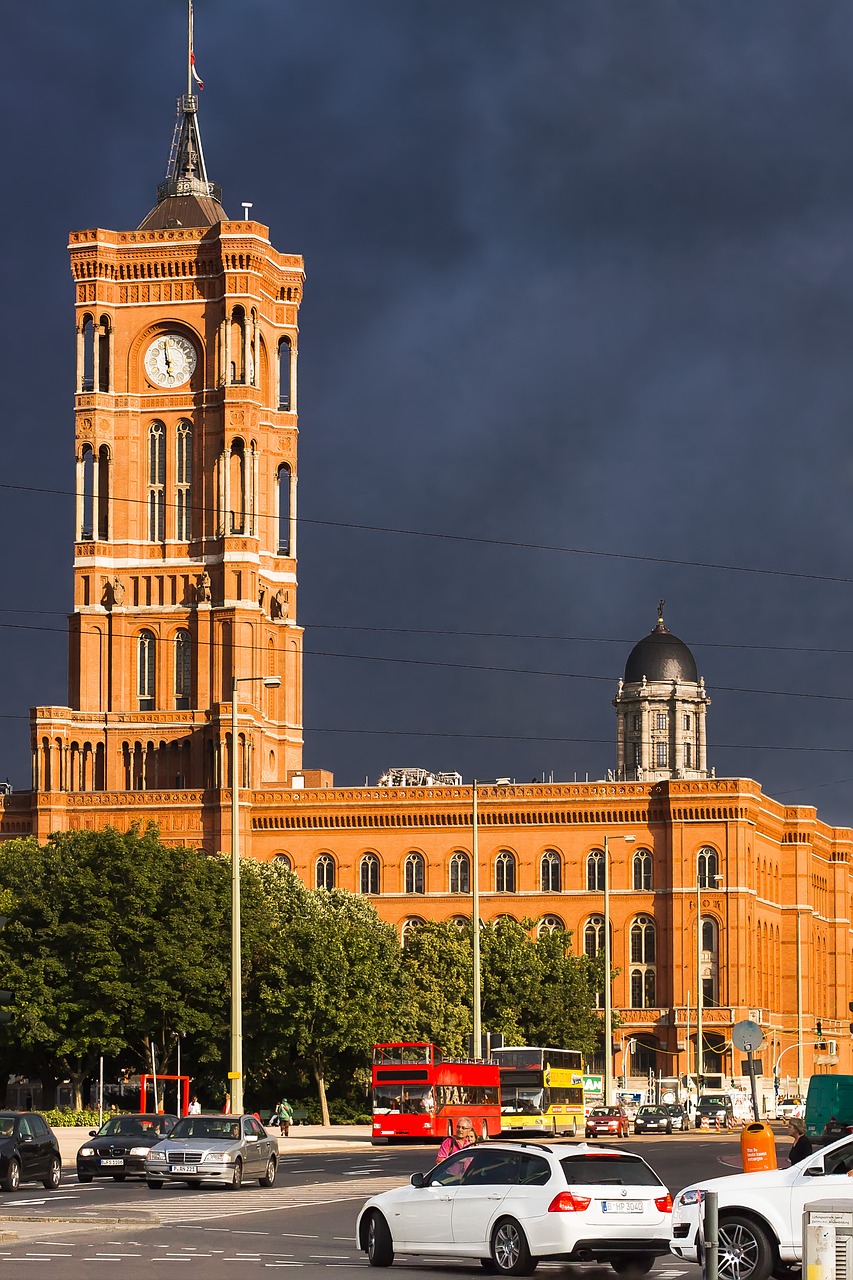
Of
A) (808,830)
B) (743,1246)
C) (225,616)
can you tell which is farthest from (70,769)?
(743,1246)

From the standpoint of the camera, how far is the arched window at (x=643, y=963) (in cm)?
12325

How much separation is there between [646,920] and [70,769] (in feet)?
110

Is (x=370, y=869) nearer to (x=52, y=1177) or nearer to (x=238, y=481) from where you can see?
(x=238, y=481)

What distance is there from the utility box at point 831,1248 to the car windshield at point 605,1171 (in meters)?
10.4

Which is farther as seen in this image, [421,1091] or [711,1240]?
[421,1091]

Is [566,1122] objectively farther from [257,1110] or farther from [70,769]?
[70,769]

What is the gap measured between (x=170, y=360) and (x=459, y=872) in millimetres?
35346

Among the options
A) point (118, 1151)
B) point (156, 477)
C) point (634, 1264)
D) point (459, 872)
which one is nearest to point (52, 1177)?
point (118, 1151)

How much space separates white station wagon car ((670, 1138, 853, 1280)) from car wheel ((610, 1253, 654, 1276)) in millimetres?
2033

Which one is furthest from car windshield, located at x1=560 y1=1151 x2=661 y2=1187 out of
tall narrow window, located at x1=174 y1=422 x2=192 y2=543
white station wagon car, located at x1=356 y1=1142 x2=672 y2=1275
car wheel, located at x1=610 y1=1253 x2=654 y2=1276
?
tall narrow window, located at x1=174 y1=422 x2=192 y2=543

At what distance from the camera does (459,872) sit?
127750 millimetres

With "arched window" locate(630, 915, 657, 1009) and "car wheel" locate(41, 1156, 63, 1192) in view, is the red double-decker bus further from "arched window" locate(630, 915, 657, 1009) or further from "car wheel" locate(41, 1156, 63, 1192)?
"arched window" locate(630, 915, 657, 1009)

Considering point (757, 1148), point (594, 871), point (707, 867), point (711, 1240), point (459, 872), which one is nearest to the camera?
point (711, 1240)

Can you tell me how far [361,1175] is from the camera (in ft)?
161
